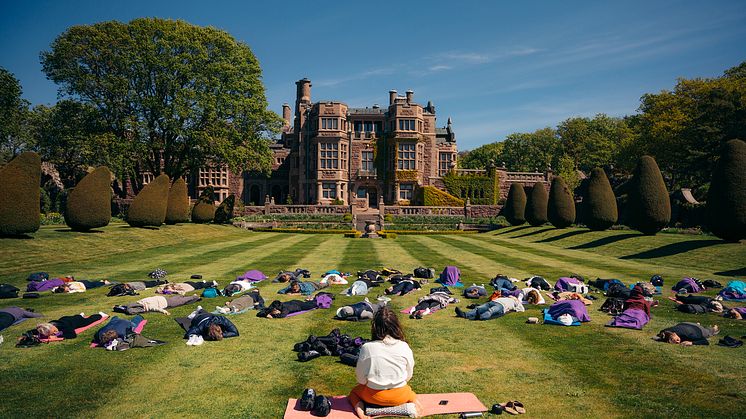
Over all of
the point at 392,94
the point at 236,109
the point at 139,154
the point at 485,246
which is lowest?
the point at 485,246

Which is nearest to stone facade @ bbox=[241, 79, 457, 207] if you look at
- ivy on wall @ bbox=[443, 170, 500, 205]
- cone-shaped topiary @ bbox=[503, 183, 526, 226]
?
ivy on wall @ bbox=[443, 170, 500, 205]

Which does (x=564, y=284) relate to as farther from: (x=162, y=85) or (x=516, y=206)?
(x=162, y=85)

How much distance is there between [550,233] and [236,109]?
29.7m

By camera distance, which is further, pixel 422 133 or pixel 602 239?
pixel 422 133

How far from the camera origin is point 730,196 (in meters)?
23.5

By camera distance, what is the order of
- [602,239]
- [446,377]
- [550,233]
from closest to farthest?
[446,377]
[602,239]
[550,233]

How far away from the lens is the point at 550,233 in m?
39.6

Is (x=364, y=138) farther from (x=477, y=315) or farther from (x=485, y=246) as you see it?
(x=477, y=315)

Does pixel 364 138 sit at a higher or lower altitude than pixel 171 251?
higher

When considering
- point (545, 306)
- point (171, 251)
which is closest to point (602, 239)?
point (545, 306)

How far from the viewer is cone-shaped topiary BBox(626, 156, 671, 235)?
29.5 m

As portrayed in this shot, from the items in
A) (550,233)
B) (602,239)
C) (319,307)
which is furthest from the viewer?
(550,233)

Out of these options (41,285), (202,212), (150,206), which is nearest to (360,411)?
(41,285)

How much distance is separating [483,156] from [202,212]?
83.5 m
